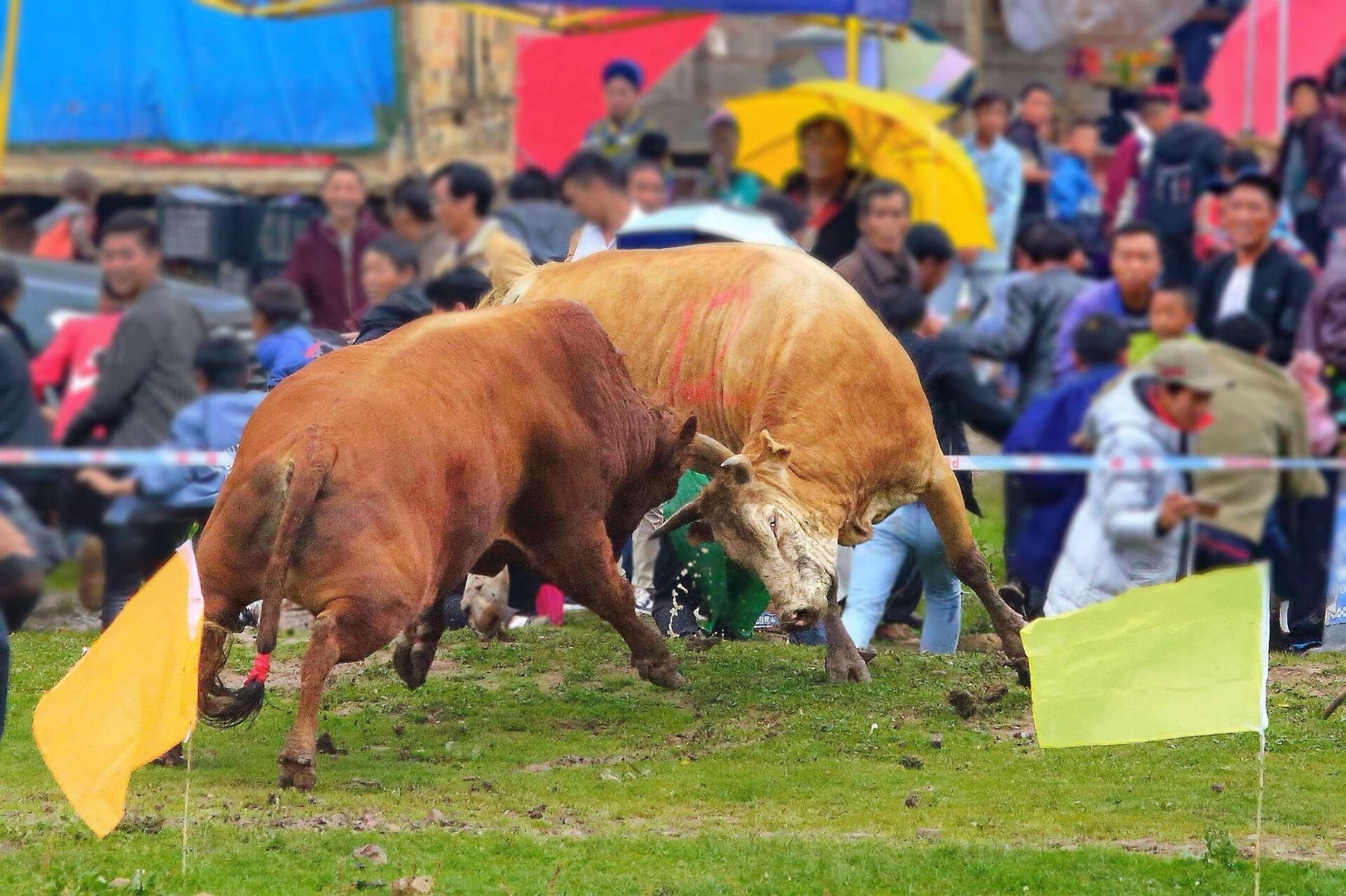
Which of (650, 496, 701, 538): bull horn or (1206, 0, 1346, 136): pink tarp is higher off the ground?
(1206, 0, 1346, 136): pink tarp

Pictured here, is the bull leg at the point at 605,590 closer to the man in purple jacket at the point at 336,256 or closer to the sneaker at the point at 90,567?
the sneaker at the point at 90,567

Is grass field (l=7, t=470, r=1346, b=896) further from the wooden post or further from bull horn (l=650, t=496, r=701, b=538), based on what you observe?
the wooden post

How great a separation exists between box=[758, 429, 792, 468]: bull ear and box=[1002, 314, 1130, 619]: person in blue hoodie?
3354mm

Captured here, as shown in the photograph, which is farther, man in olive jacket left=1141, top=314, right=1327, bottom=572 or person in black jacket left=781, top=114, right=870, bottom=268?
person in black jacket left=781, top=114, right=870, bottom=268

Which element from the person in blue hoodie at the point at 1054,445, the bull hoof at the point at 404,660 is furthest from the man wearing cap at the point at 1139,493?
the bull hoof at the point at 404,660

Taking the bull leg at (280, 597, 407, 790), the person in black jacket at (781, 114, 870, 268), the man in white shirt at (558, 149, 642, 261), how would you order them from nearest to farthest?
the bull leg at (280, 597, 407, 790)
the man in white shirt at (558, 149, 642, 261)
the person in black jacket at (781, 114, 870, 268)

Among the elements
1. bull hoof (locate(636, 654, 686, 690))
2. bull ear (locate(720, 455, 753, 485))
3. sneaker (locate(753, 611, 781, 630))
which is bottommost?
sneaker (locate(753, 611, 781, 630))

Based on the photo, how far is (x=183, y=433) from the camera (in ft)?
39.9

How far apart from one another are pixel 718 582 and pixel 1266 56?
538 inches

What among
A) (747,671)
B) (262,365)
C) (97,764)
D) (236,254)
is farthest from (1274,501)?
(236,254)

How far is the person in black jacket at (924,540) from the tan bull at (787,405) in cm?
Answer: 117

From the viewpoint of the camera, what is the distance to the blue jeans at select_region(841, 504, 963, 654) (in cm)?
1135

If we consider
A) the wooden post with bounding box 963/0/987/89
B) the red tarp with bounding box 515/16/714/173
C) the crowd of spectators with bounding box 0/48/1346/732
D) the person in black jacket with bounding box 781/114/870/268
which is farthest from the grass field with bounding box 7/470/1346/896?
the wooden post with bounding box 963/0/987/89

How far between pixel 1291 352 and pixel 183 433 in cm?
718
